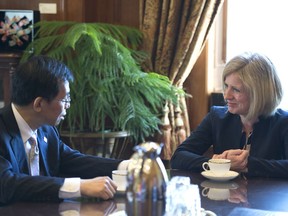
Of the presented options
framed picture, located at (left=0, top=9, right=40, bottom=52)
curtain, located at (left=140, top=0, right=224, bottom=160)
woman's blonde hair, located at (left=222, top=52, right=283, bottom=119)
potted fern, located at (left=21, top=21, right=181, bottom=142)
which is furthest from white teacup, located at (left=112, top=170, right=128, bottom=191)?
framed picture, located at (left=0, top=9, right=40, bottom=52)

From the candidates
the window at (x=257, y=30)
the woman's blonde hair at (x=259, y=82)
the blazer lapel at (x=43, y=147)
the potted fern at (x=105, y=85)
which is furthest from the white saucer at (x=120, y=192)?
the window at (x=257, y=30)

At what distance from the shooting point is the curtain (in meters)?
3.86

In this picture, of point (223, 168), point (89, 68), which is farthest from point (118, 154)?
point (223, 168)

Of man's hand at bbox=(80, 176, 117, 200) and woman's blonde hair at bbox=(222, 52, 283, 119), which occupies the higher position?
woman's blonde hair at bbox=(222, 52, 283, 119)

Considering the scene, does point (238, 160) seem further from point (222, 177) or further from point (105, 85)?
point (105, 85)

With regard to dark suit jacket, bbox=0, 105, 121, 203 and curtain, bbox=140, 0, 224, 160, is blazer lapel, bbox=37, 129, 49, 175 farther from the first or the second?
curtain, bbox=140, 0, 224, 160

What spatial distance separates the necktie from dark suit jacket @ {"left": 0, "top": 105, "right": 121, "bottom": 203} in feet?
0.07

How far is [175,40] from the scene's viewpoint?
3.97 meters

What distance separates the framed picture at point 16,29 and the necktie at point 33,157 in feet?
6.63

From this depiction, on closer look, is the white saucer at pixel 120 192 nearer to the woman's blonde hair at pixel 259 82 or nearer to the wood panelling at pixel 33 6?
the woman's blonde hair at pixel 259 82

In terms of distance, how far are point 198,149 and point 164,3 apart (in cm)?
166

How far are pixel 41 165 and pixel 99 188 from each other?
45 cm

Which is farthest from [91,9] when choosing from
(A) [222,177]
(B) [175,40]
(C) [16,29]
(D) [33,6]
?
(A) [222,177]

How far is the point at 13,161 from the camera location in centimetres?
194
